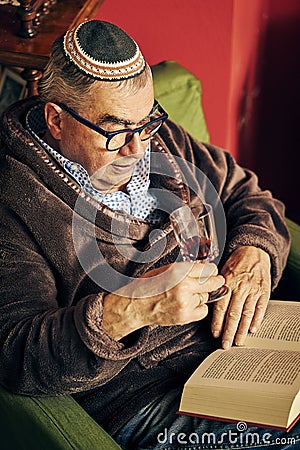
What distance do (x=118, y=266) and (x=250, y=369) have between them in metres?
0.35

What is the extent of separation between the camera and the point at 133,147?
166 centimetres

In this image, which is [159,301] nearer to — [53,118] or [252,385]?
[252,385]

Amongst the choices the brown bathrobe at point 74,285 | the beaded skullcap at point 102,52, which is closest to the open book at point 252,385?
the brown bathrobe at point 74,285

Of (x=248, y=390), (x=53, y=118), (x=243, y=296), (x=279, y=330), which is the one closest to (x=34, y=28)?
(x=53, y=118)

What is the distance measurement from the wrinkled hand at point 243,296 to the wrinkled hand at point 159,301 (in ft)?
0.78

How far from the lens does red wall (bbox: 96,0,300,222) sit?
99.2 inches

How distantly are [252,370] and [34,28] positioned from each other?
969mm

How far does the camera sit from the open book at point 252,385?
1481 millimetres

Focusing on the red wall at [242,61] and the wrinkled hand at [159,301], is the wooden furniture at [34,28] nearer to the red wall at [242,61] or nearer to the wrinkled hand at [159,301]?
the red wall at [242,61]

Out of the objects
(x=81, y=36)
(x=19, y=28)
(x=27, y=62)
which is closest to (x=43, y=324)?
(x=81, y=36)

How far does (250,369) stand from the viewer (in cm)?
158

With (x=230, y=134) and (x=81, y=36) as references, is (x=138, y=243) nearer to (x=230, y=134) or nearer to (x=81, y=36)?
(x=81, y=36)

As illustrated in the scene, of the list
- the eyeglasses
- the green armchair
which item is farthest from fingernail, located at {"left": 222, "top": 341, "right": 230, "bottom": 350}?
the eyeglasses

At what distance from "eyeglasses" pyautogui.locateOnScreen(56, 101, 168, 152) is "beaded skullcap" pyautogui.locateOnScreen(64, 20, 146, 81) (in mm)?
89
